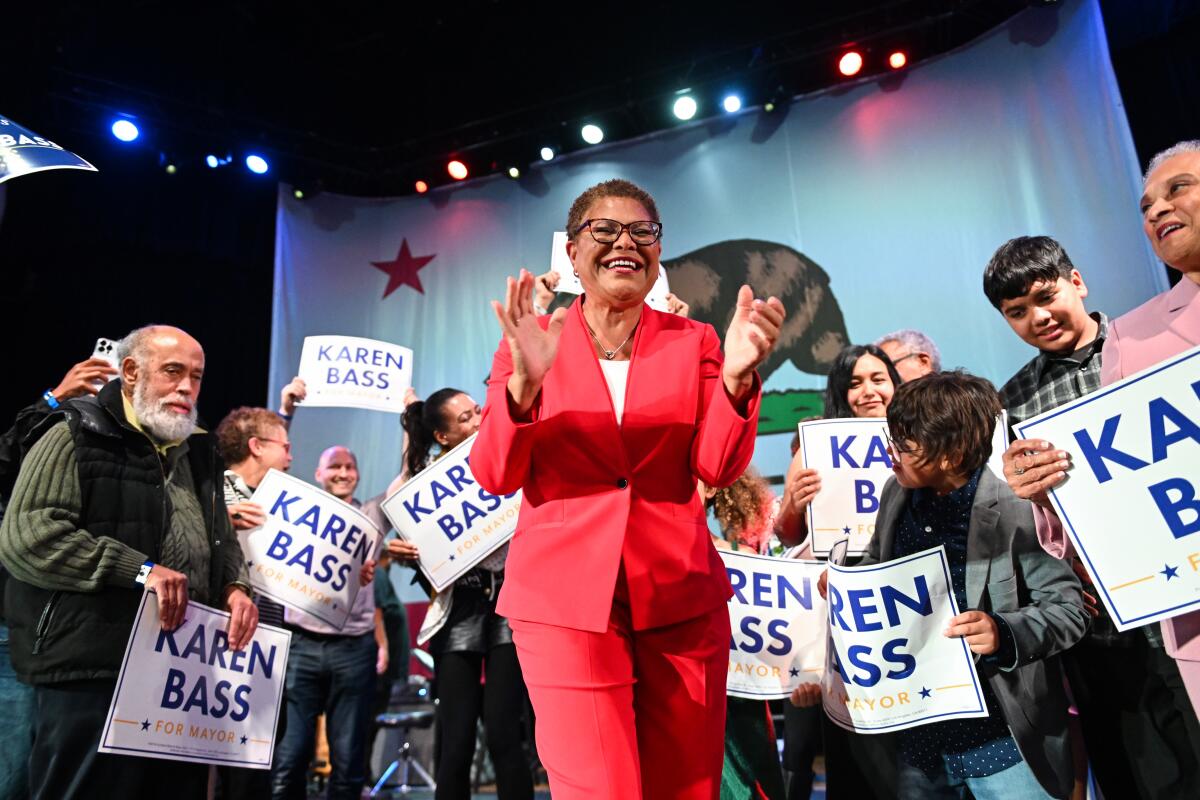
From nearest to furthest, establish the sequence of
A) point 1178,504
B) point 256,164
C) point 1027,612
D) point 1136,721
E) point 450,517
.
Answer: point 1178,504, point 1027,612, point 1136,721, point 450,517, point 256,164

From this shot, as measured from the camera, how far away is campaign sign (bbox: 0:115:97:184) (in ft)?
9.36

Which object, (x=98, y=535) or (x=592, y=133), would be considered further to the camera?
(x=592, y=133)

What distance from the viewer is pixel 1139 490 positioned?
5.81ft

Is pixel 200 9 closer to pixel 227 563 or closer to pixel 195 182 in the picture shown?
pixel 195 182

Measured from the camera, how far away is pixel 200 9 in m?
8.04

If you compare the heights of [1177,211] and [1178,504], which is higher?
[1177,211]

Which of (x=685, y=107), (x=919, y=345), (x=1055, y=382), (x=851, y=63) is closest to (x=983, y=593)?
(x=1055, y=382)

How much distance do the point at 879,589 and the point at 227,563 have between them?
2.30 m

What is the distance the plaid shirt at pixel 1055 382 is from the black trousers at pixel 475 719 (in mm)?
2024

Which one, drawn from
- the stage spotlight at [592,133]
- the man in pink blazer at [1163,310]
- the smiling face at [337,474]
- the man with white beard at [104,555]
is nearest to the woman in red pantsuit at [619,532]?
the man in pink blazer at [1163,310]

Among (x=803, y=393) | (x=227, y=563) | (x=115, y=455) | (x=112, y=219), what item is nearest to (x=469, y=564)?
(x=227, y=563)

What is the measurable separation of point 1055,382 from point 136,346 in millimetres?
3210

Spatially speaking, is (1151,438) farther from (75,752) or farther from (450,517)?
(75,752)

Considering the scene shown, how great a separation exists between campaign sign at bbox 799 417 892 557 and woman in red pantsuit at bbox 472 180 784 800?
130 cm
